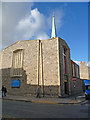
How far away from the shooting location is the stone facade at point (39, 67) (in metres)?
16.6

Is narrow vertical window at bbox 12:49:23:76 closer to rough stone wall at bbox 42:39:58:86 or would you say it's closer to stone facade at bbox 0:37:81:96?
stone facade at bbox 0:37:81:96

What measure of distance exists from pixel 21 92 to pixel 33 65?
182 inches

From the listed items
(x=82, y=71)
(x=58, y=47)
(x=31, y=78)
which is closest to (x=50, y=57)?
(x=58, y=47)

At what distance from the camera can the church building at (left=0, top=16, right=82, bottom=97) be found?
1661 centimetres

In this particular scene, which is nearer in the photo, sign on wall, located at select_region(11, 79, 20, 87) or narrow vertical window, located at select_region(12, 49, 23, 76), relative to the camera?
sign on wall, located at select_region(11, 79, 20, 87)

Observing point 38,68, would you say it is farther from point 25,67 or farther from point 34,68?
point 25,67

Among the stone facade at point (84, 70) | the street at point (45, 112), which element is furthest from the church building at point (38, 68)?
the stone facade at point (84, 70)

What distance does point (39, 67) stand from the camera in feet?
58.0

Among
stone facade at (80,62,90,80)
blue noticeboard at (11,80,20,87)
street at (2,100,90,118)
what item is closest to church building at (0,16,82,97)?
blue noticeboard at (11,80,20,87)

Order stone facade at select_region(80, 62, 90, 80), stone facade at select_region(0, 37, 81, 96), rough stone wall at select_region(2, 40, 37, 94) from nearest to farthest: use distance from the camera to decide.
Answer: stone facade at select_region(0, 37, 81, 96) → rough stone wall at select_region(2, 40, 37, 94) → stone facade at select_region(80, 62, 90, 80)

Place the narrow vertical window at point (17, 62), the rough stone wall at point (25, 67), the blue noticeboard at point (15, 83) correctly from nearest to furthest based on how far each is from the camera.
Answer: the rough stone wall at point (25, 67), the blue noticeboard at point (15, 83), the narrow vertical window at point (17, 62)

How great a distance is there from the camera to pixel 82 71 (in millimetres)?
42344

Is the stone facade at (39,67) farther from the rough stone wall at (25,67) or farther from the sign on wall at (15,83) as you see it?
the sign on wall at (15,83)

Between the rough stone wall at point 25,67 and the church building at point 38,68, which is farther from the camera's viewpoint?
the rough stone wall at point 25,67
